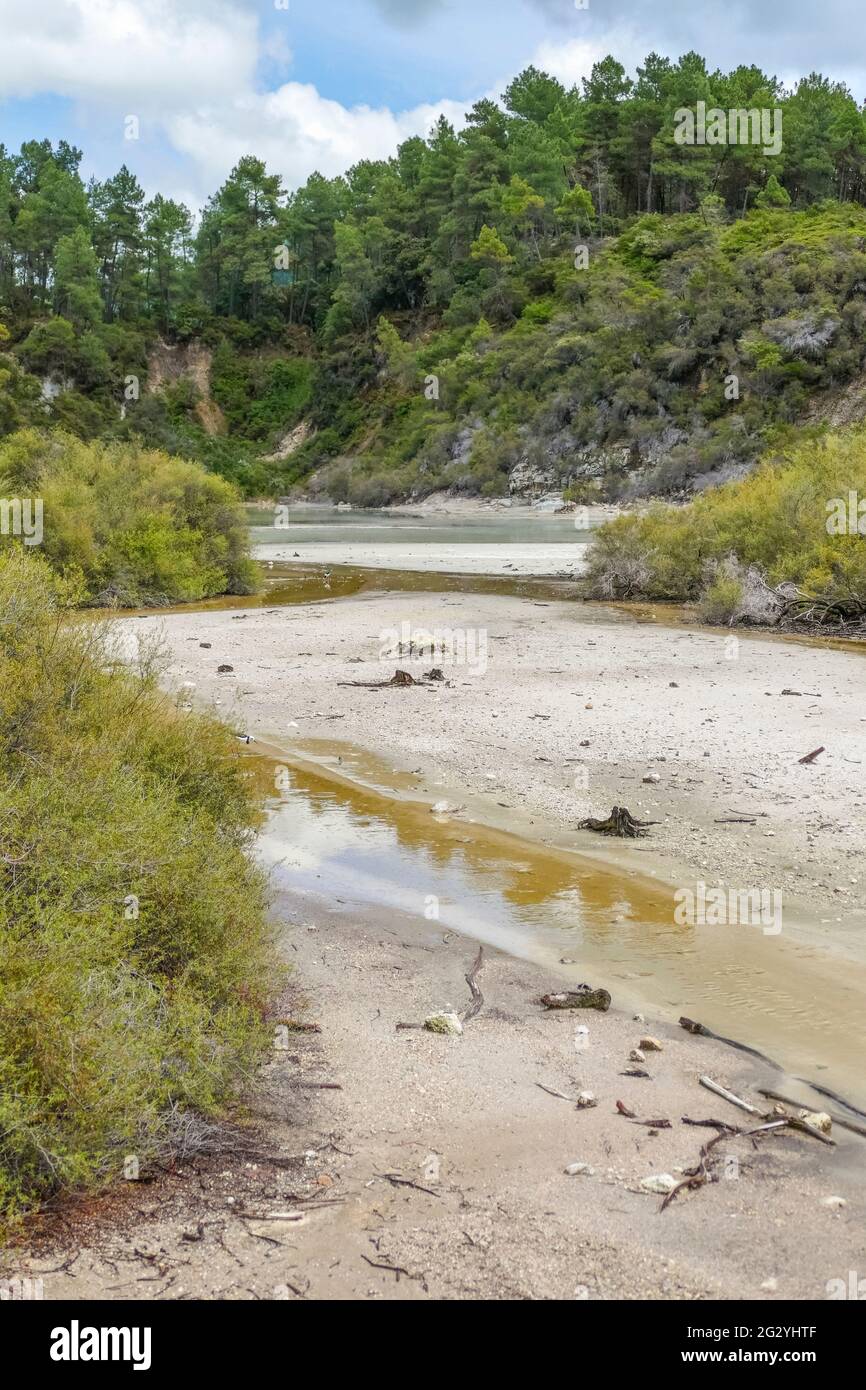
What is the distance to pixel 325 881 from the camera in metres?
8.52

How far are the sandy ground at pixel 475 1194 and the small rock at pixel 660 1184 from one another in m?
0.04

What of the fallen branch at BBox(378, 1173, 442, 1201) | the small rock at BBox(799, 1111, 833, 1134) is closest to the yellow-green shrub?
the small rock at BBox(799, 1111, 833, 1134)

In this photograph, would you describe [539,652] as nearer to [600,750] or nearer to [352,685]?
[352,685]

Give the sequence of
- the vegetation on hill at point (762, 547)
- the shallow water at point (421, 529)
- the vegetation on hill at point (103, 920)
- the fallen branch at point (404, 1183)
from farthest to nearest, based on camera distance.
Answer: the shallow water at point (421, 529), the vegetation on hill at point (762, 547), the fallen branch at point (404, 1183), the vegetation on hill at point (103, 920)

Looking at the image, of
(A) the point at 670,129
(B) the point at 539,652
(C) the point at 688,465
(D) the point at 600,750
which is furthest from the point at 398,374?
(D) the point at 600,750

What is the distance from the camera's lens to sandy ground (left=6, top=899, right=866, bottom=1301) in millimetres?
3730

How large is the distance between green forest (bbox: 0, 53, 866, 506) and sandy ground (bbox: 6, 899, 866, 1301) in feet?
195

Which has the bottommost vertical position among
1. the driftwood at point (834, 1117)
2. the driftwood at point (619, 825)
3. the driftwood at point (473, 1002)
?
the driftwood at point (834, 1117)

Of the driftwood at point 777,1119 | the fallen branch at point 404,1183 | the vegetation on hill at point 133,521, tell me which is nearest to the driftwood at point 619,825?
the driftwood at point 777,1119

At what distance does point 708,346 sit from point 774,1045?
2701 inches

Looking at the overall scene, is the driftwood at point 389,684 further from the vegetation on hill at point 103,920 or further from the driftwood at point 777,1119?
the driftwood at point 777,1119

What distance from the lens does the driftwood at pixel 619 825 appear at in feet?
30.3

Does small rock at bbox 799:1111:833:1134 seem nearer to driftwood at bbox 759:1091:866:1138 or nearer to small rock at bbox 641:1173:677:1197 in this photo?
driftwood at bbox 759:1091:866:1138

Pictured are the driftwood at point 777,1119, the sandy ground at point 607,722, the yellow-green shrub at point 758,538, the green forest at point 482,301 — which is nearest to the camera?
the driftwood at point 777,1119
